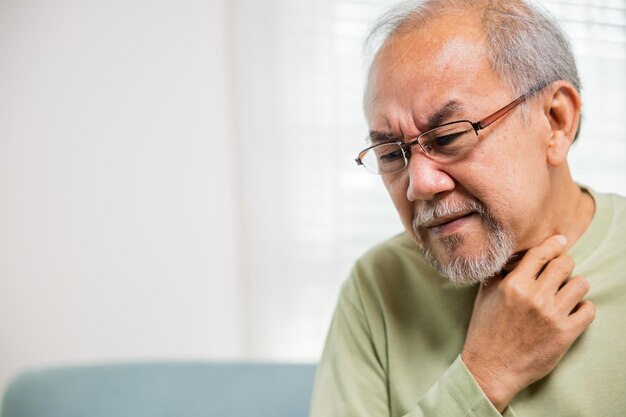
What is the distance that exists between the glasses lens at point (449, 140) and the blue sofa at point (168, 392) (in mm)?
910

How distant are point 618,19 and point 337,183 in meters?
1.33

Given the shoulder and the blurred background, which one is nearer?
the shoulder

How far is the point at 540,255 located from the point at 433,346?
11.0 inches

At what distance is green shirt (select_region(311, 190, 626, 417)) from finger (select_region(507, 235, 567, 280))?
5cm

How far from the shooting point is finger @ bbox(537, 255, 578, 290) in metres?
0.96

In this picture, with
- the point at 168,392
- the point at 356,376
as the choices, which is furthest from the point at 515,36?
the point at 168,392

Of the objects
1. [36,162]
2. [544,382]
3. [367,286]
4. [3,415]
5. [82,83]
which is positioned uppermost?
[82,83]

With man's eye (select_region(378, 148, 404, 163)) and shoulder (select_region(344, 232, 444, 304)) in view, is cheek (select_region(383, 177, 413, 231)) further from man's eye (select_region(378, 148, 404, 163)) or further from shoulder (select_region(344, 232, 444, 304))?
shoulder (select_region(344, 232, 444, 304))

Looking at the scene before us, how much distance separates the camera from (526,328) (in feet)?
3.08

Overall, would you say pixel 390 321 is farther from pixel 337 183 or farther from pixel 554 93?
pixel 337 183

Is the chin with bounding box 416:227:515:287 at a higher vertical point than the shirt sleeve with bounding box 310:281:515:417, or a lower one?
higher

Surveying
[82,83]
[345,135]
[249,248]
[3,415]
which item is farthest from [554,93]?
[82,83]

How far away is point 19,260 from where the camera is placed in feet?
7.04

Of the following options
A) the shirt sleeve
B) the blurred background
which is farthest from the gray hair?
the blurred background
